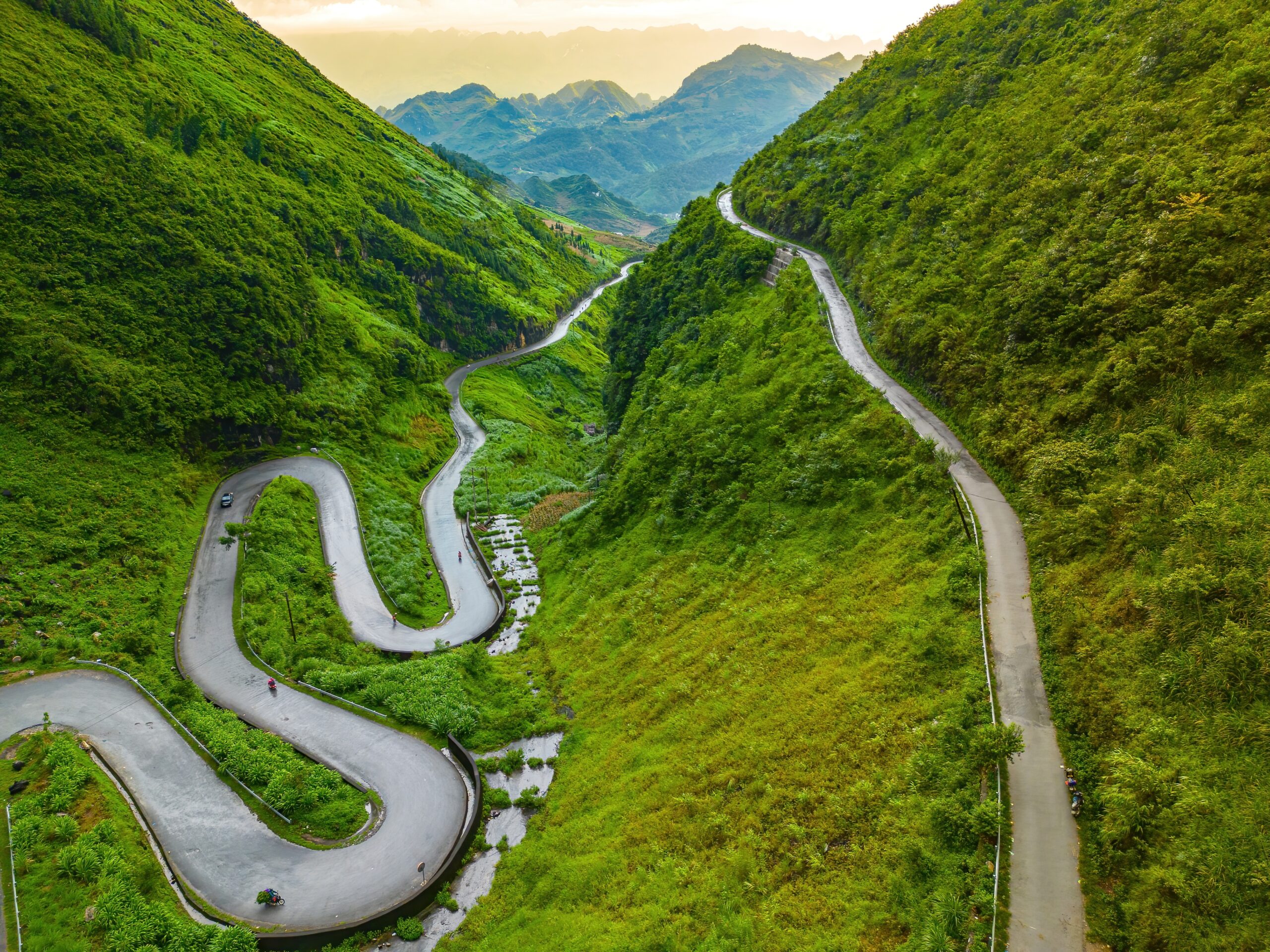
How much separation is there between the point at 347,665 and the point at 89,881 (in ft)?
52.7

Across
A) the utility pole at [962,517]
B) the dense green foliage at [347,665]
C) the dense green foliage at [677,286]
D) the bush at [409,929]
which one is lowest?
the bush at [409,929]

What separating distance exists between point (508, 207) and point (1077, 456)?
200158 millimetres

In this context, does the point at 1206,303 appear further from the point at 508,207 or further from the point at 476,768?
the point at 508,207

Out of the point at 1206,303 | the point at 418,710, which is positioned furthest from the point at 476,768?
the point at 1206,303

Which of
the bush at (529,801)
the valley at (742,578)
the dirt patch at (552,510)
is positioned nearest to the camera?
the valley at (742,578)

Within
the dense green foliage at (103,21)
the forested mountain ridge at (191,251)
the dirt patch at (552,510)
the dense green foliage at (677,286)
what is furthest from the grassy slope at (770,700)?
the dense green foliage at (103,21)

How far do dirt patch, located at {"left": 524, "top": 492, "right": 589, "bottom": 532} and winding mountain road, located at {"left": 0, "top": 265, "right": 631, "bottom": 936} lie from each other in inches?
683

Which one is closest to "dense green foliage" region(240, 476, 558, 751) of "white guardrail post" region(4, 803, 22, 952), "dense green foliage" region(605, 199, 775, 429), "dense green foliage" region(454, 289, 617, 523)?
"white guardrail post" region(4, 803, 22, 952)

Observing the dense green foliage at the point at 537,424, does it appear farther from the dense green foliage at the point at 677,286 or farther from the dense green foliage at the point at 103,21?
the dense green foliage at the point at 103,21

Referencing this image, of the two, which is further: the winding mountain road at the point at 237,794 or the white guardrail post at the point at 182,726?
the white guardrail post at the point at 182,726

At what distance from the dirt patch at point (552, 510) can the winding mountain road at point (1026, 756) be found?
39675 millimetres

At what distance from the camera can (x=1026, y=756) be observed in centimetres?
1638

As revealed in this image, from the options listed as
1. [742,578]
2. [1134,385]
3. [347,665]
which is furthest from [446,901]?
[1134,385]

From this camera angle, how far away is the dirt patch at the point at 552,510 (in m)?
60.2
